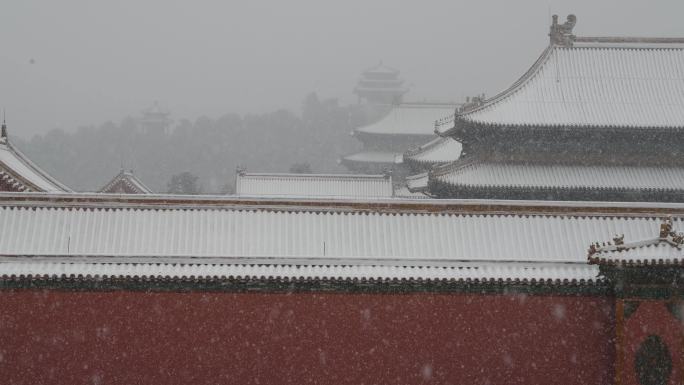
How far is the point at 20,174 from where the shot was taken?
13.8 metres

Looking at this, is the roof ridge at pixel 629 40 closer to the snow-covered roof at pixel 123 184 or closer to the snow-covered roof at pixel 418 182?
the snow-covered roof at pixel 418 182

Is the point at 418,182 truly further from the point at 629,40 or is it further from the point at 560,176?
the point at 629,40

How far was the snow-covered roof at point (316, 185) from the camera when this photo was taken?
30.1 meters

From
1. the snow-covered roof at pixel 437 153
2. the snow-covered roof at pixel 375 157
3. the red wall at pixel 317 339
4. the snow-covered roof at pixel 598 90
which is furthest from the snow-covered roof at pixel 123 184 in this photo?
the snow-covered roof at pixel 375 157

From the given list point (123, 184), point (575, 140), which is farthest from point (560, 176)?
Answer: point (123, 184)

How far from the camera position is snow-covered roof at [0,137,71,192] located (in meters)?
13.6

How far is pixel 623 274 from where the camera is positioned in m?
10.4

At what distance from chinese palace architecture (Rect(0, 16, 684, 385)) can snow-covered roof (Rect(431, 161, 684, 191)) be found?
564 centimetres

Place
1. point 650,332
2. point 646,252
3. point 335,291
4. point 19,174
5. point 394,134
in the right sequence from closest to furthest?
point 646,252 → point 650,332 → point 335,291 → point 19,174 → point 394,134

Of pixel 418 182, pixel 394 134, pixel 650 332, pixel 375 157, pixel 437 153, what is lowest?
pixel 650 332

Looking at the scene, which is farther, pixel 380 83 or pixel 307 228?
pixel 380 83

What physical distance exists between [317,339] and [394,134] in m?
36.2

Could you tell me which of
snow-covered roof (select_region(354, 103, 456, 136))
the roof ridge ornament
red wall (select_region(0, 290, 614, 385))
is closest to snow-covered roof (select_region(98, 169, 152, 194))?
the roof ridge ornament

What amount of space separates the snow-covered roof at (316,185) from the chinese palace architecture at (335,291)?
17850 mm
